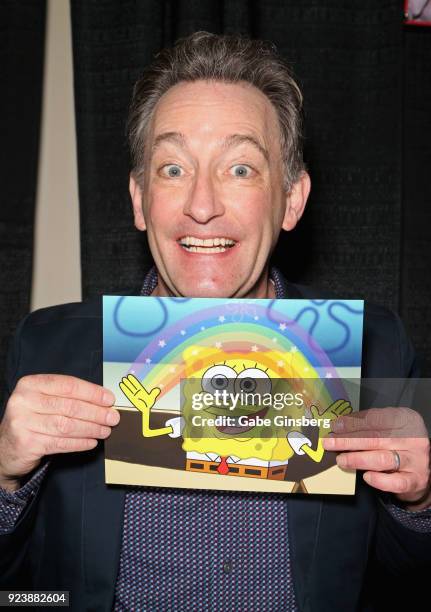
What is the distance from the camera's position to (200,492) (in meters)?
1.13

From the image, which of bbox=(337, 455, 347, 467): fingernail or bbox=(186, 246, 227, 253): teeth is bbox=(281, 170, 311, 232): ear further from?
bbox=(337, 455, 347, 467): fingernail

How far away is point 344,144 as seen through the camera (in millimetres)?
1730

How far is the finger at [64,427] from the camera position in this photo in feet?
3.10

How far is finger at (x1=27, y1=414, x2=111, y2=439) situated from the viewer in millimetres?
944

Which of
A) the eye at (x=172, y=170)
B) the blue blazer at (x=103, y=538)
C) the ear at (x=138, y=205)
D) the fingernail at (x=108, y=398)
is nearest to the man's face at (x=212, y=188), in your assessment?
the eye at (x=172, y=170)

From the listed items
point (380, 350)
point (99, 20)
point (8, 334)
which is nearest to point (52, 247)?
point (8, 334)

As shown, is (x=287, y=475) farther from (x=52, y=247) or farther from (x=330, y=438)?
(x=52, y=247)

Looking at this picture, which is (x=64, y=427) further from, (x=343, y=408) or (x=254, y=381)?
(x=343, y=408)

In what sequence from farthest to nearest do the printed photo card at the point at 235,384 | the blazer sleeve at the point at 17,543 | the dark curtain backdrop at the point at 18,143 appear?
the dark curtain backdrop at the point at 18,143 < the blazer sleeve at the point at 17,543 < the printed photo card at the point at 235,384

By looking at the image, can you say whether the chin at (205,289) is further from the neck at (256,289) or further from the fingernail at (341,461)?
the fingernail at (341,461)

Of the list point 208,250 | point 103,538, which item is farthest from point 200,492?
point 208,250

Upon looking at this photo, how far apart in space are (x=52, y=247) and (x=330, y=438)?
3.97 ft

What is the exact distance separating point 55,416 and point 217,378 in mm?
258

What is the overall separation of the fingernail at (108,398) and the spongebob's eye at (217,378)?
140 millimetres
